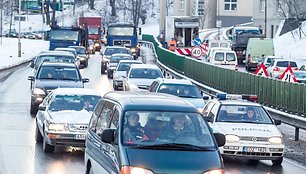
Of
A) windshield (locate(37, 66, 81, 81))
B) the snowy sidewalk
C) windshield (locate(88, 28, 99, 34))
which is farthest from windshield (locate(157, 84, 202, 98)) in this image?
windshield (locate(88, 28, 99, 34))

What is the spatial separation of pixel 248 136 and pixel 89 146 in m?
5.90

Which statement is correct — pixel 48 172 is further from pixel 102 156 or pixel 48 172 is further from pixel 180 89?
pixel 180 89

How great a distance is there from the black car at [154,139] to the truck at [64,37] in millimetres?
53298

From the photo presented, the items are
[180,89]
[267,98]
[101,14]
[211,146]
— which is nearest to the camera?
[211,146]

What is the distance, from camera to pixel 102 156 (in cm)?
1176

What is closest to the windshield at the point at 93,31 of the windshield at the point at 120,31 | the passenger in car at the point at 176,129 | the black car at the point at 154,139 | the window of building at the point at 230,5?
the windshield at the point at 120,31

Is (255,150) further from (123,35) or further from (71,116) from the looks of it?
(123,35)

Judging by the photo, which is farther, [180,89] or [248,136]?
[180,89]

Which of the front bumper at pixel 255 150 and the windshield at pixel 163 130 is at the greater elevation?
the windshield at pixel 163 130

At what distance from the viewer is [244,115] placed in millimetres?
19203

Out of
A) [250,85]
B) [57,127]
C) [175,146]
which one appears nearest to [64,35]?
[250,85]

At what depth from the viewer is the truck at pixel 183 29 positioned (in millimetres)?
74750

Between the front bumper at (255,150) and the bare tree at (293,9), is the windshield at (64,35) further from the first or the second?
the front bumper at (255,150)

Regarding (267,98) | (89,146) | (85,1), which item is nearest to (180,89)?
(267,98)
